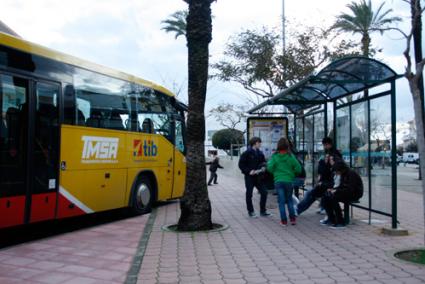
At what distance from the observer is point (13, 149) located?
765 cm

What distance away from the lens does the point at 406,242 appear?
795 cm

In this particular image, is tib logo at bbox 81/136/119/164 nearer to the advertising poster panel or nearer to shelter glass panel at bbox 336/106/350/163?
shelter glass panel at bbox 336/106/350/163

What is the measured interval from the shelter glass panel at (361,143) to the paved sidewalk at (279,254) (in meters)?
0.91

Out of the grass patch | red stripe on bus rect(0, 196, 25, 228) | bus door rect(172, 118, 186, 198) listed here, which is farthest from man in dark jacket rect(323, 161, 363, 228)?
red stripe on bus rect(0, 196, 25, 228)

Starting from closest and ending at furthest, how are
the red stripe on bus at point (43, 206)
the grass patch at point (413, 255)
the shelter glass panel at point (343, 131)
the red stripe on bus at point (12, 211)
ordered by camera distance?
the grass patch at point (413, 255), the red stripe on bus at point (12, 211), the red stripe on bus at point (43, 206), the shelter glass panel at point (343, 131)

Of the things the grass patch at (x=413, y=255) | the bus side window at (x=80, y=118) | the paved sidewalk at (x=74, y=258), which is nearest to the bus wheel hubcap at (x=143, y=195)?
the paved sidewalk at (x=74, y=258)

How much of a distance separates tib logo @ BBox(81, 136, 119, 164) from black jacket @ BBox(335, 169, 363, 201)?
4650mm

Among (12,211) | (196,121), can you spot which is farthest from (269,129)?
(12,211)

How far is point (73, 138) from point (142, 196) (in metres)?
3.14

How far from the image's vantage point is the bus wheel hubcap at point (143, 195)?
11.7 m

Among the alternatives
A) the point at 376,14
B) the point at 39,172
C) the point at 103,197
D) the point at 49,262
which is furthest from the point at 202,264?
the point at 376,14

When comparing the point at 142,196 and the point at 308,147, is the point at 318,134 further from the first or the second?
the point at 142,196

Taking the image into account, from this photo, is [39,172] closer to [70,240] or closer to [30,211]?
[30,211]

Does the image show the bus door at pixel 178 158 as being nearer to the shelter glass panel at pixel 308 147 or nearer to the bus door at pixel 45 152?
the shelter glass panel at pixel 308 147
